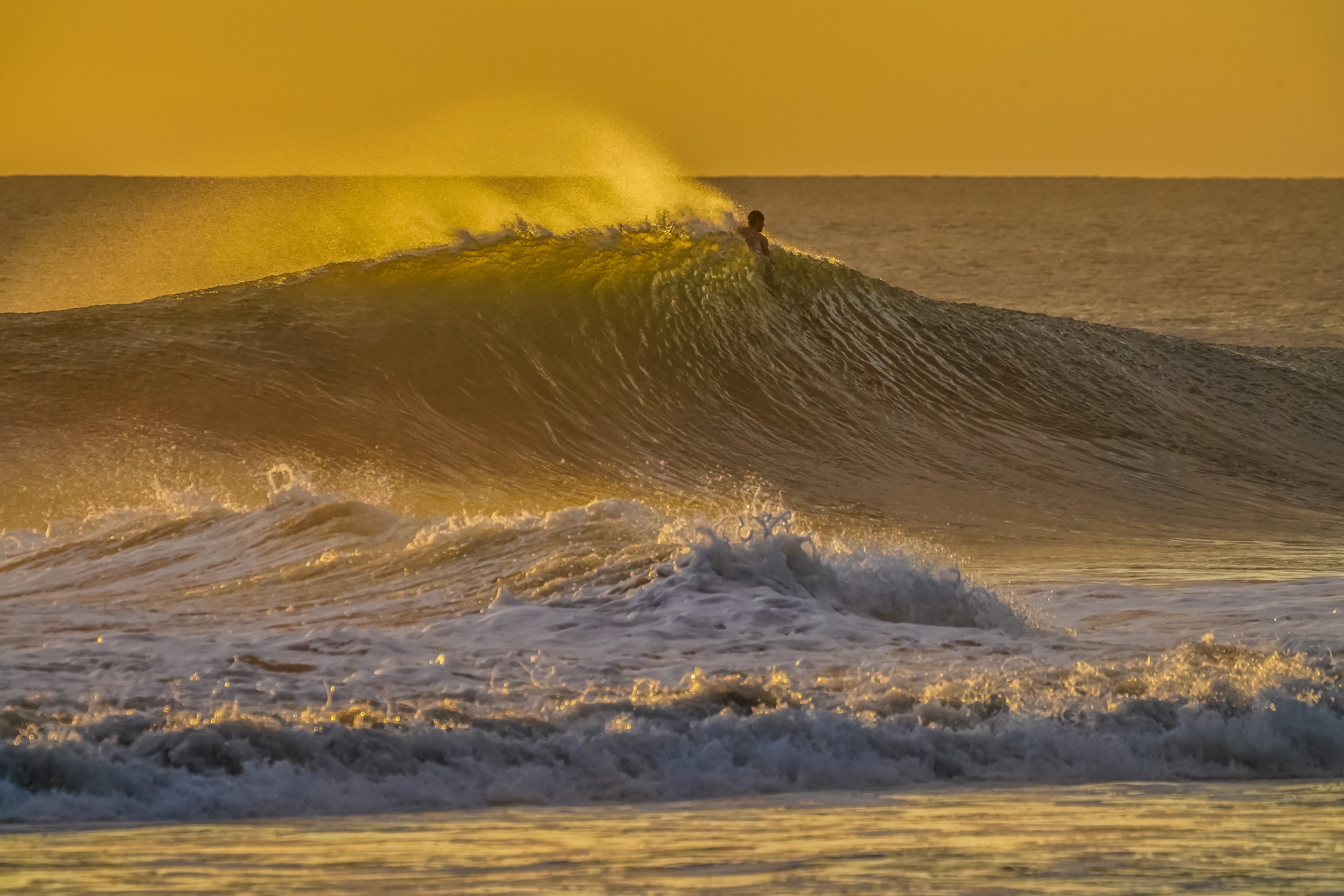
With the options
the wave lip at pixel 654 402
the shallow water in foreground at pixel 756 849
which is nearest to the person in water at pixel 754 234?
the wave lip at pixel 654 402

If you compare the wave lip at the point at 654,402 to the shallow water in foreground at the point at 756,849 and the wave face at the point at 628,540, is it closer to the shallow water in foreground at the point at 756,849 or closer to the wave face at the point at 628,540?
the wave face at the point at 628,540

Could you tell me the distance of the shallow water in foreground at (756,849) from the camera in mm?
3408

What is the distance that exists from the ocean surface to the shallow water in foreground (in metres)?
0.08

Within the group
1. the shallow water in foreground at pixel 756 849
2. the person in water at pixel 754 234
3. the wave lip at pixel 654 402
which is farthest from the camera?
the person in water at pixel 754 234

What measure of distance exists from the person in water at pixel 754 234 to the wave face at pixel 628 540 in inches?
8.8

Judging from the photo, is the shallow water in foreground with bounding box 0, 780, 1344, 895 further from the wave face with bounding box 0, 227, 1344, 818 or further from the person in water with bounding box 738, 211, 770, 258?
the person in water with bounding box 738, 211, 770, 258

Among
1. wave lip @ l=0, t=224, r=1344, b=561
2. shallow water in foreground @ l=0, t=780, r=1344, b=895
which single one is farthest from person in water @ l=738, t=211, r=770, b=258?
shallow water in foreground @ l=0, t=780, r=1344, b=895

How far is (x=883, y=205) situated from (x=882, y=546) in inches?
3219

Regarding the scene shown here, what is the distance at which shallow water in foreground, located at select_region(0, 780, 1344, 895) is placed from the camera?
11.2 feet

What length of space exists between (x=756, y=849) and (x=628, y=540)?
12.2ft

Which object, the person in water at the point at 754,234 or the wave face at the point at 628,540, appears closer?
the wave face at the point at 628,540

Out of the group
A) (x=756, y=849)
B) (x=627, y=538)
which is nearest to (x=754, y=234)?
(x=627, y=538)

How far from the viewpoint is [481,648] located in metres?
5.88

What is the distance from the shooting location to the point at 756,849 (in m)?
3.74
